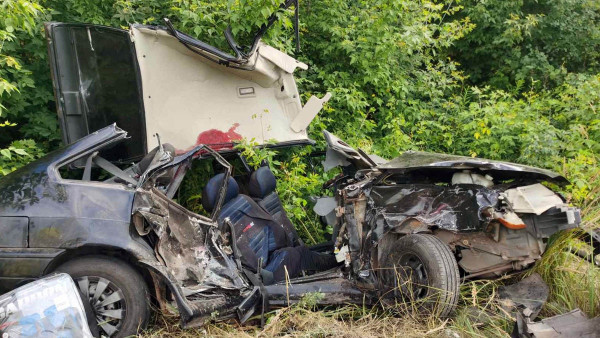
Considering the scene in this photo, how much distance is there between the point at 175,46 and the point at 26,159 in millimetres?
1768

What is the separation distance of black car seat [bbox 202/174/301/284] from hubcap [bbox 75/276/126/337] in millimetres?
1232

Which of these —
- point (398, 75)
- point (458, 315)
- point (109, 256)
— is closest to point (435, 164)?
point (458, 315)

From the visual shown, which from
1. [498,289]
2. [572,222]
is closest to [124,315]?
[498,289]

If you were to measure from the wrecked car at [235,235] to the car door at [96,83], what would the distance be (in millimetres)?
641

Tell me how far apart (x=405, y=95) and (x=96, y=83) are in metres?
4.33

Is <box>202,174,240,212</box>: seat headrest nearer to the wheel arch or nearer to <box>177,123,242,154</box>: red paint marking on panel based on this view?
<box>177,123,242,154</box>: red paint marking on panel

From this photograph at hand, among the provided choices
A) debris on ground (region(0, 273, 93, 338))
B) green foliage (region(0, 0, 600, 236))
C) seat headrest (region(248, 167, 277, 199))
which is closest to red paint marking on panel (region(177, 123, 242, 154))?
green foliage (region(0, 0, 600, 236))

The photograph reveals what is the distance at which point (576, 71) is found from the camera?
8.75 meters

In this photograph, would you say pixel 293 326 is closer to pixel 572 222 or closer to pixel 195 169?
pixel 572 222

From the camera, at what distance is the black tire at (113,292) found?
320 cm

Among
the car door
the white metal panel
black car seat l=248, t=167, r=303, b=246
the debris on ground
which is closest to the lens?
the debris on ground

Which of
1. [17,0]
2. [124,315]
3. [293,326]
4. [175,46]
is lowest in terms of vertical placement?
[293,326]

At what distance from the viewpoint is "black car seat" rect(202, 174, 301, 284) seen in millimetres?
4348

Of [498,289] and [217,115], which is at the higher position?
[217,115]
